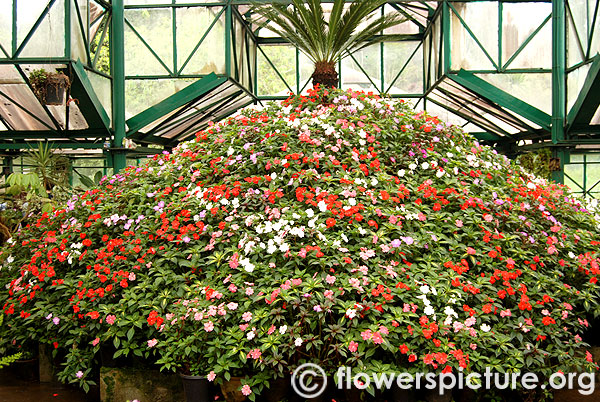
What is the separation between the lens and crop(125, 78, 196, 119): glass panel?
38.5ft

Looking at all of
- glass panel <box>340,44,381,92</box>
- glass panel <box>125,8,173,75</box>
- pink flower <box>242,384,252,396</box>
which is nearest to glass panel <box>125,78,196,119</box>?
glass panel <box>125,8,173,75</box>

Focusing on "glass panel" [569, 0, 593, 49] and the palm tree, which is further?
"glass panel" [569, 0, 593, 49]

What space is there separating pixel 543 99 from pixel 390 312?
30.8 feet

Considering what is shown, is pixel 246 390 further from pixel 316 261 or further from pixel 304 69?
pixel 304 69

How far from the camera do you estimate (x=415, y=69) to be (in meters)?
14.7

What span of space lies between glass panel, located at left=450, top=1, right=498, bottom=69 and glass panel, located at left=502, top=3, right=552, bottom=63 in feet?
0.60

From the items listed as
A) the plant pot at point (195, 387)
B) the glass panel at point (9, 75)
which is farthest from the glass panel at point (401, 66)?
the plant pot at point (195, 387)

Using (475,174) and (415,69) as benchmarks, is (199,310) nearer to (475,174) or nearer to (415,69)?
(475,174)

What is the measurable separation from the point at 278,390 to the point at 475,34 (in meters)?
10.3

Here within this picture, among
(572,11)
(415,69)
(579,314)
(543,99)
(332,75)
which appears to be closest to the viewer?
(579,314)

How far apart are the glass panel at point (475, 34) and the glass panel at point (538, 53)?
0.52 metres

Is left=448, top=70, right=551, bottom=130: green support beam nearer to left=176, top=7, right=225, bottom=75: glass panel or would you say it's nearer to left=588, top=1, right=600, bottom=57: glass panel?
left=588, top=1, right=600, bottom=57: glass panel

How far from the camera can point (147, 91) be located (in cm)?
1180

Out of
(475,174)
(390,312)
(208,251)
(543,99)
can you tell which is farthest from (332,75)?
(390,312)
